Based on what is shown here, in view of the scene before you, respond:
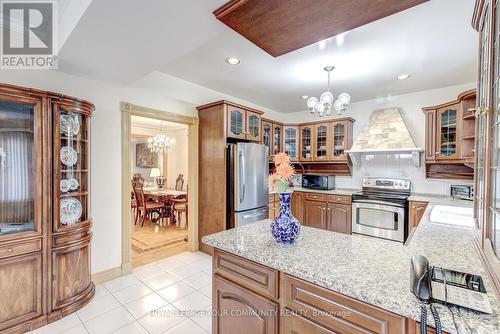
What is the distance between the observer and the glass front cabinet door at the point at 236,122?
3461 mm

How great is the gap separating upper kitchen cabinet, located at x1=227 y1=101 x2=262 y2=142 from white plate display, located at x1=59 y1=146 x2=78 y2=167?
186cm

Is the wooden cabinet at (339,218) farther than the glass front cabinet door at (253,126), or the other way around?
the wooden cabinet at (339,218)

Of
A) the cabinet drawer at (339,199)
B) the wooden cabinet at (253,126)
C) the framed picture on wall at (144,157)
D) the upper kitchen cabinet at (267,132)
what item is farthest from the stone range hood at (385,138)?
the framed picture on wall at (144,157)

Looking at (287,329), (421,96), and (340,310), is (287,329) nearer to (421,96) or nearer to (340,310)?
(340,310)

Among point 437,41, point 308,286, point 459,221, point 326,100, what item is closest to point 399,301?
point 308,286

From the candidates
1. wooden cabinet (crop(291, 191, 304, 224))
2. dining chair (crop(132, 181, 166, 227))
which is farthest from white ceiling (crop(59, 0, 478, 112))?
dining chair (crop(132, 181, 166, 227))

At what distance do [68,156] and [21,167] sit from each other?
355 mm

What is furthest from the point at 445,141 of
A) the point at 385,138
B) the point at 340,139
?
the point at 340,139

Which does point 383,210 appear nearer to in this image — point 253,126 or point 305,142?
point 305,142

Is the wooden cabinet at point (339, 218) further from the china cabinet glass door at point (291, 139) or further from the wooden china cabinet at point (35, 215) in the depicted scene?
the wooden china cabinet at point (35, 215)

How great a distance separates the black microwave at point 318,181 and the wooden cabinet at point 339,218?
1.77 ft

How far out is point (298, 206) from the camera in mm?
4719

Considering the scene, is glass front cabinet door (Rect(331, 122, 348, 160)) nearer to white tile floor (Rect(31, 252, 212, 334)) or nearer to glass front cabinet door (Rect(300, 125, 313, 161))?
glass front cabinet door (Rect(300, 125, 313, 161))

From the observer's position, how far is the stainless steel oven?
3.54m
